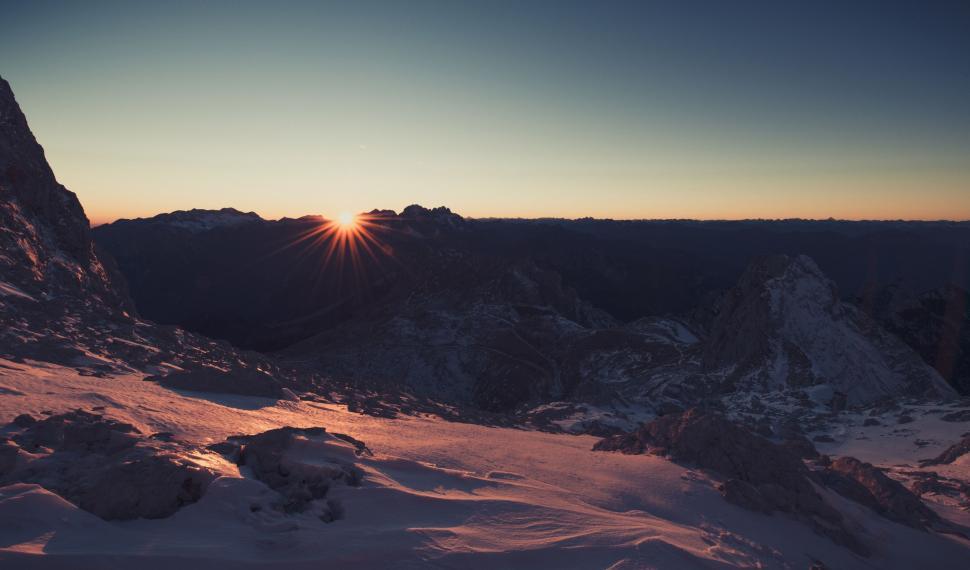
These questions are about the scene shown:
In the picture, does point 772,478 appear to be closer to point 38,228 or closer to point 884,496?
point 884,496

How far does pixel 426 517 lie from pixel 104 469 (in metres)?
2.95

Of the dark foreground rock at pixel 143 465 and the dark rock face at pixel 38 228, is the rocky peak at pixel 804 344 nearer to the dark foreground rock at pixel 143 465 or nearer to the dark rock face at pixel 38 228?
the dark foreground rock at pixel 143 465

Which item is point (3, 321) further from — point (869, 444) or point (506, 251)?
point (506, 251)

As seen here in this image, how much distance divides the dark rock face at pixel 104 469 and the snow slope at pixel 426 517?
175mm

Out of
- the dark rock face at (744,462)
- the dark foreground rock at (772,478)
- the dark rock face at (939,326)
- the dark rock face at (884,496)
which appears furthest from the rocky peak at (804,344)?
the dark rock face at (939,326)

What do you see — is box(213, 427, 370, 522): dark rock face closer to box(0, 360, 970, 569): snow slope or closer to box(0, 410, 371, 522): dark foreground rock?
box(0, 410, 371, 522): dark foreground rock

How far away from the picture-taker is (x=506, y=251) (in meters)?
146

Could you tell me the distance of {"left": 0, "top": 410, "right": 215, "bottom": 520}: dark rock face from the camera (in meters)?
4.60

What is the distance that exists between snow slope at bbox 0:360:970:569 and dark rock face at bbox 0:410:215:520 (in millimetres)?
175

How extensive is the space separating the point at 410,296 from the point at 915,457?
57191 millimetres

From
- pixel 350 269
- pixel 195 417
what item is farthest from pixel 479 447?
pixel 350 269

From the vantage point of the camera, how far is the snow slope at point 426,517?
4.14 m

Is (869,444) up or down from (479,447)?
down

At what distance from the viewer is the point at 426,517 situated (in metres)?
5.42
